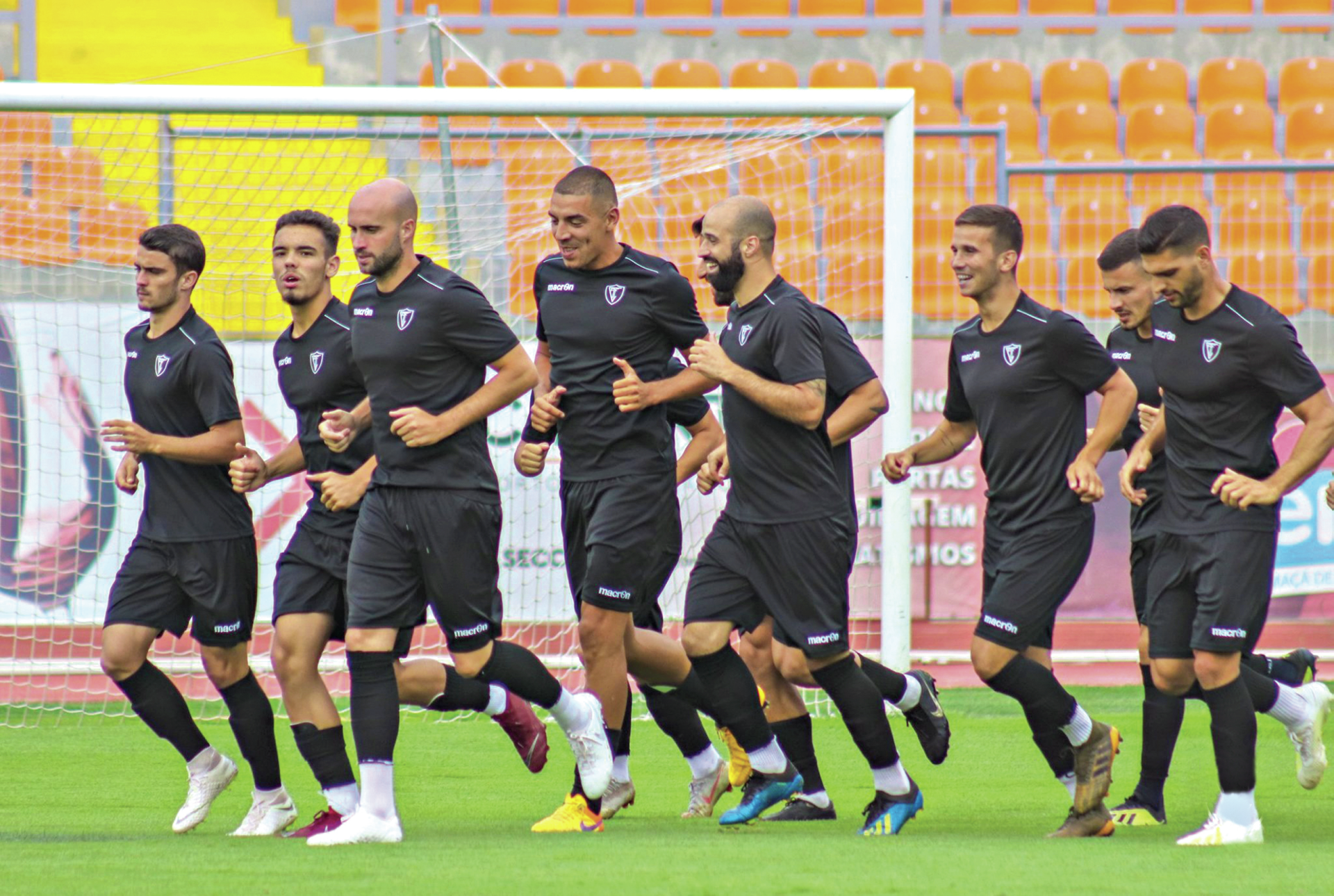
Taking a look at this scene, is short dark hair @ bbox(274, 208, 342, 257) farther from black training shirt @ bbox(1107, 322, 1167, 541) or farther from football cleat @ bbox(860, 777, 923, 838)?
black training shirt @ bbox(1107, 322, 1167, 541)

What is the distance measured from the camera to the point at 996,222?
5508 mm

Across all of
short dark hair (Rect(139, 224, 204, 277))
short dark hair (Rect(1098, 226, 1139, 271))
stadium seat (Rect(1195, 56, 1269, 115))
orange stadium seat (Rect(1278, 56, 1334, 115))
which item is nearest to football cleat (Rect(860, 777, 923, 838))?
short dark hair (Rect(1098, 226, 1139, 271))

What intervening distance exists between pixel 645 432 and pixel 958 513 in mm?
4720

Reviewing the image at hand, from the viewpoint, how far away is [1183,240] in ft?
16.3

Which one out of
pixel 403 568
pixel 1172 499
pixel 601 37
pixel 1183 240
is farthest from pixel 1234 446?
pixel 601 37

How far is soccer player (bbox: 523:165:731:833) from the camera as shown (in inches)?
221

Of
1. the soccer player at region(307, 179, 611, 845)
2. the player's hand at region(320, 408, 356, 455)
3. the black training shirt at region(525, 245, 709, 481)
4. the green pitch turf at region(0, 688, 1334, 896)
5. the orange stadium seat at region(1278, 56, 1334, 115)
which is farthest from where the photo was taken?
the orange stadium seat at region(1278, 56, 1334, 115)

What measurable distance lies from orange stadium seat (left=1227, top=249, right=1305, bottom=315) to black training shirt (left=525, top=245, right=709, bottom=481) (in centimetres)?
595

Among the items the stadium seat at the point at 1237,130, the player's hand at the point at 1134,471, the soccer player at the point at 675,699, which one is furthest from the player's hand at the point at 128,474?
the stadium seat at the point at 1237,130

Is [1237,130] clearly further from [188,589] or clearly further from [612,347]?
[188,589]

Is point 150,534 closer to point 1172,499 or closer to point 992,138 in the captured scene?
point 1172,499

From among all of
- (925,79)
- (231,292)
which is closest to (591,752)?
(231,292)

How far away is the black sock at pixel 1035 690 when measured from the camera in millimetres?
5324

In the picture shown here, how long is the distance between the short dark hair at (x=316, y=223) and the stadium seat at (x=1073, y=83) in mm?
9232
